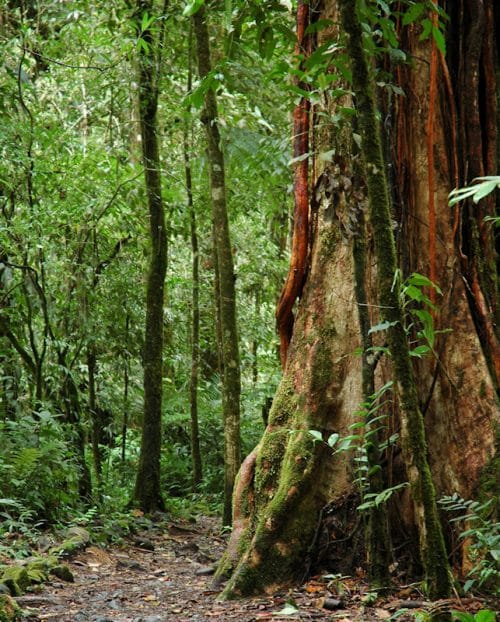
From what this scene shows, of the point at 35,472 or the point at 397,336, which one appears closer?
the point at 397,336

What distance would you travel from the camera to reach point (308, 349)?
483 centimetres

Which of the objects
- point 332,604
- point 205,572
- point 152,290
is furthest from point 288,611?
point 152,290

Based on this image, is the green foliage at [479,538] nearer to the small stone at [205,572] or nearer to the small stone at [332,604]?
the small stone at [332,604]

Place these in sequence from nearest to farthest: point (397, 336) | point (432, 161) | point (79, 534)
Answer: point (397, 336), point (432, 161), point (79, 534)

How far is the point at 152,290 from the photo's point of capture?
9.53 meters

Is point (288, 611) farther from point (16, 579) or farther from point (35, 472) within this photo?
point (35, 472)

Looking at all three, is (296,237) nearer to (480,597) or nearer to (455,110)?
(455,110)

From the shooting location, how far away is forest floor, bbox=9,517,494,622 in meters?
3.81

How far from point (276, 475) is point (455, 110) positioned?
2.63 meters

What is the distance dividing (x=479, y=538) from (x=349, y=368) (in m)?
1.58

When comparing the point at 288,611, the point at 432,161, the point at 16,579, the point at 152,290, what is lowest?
the point at 288,611

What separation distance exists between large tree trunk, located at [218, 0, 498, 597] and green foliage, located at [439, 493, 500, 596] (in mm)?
179

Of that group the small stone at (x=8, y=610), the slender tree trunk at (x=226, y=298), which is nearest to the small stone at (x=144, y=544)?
the slender tree trunk at (x=226, y=298)

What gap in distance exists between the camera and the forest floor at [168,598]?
150 inches
